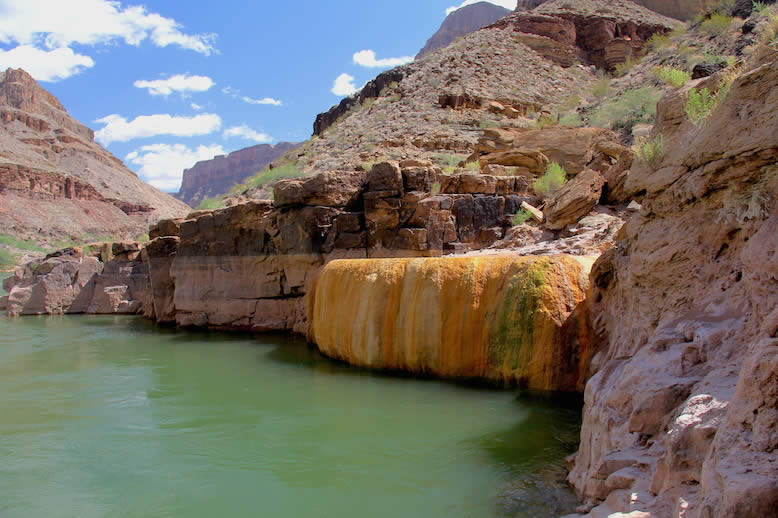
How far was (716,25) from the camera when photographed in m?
21.7

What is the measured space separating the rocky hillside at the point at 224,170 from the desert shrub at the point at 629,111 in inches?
4227

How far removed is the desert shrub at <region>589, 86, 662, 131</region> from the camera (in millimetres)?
16219

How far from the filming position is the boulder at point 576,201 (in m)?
9.67

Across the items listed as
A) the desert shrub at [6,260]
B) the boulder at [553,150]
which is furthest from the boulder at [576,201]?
the desert shrub at [6,260]

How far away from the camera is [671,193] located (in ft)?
15.3

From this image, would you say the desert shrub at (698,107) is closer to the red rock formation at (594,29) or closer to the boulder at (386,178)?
the boulder at (386,178)

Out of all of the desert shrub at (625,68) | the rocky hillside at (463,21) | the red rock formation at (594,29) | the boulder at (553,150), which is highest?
the rocky hillside at (463,21)

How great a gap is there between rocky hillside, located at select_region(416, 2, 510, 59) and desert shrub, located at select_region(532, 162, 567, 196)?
92164mm

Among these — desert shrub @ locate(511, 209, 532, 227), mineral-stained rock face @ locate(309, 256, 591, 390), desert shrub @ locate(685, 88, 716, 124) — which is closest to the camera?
desert shrub @ locate(685, 88, 716, 124)

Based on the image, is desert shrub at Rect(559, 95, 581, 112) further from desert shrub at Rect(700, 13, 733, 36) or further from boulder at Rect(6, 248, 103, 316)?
boulder at Rect(6, 248, 103, 316)

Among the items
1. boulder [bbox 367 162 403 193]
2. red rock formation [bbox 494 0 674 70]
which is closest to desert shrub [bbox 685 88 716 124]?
boulder [bbox 367 162 403 193]

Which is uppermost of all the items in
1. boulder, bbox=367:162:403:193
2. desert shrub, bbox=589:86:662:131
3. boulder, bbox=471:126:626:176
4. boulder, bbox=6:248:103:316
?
desert shrub, bbox=589:86:662:131

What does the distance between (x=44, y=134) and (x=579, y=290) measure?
75.3 metres

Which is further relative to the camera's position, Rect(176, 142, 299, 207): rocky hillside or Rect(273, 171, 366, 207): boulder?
Rect(176, 142, 299, 207): rocky hillside
